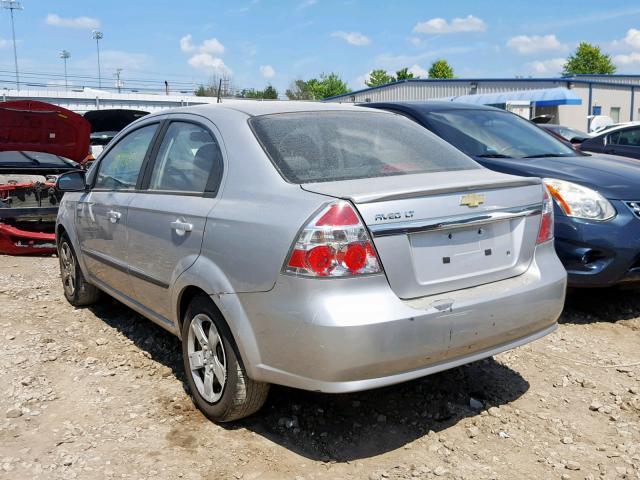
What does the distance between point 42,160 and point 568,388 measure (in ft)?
22.5

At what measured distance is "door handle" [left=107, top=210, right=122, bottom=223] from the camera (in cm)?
399

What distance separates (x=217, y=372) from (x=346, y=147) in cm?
134

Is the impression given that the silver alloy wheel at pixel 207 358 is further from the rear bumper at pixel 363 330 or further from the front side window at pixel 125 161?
the front side window at pixel 125 161

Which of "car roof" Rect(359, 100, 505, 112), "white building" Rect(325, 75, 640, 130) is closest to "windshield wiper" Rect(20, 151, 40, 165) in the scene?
"car roof" Rect(359, 100, 505, 112)

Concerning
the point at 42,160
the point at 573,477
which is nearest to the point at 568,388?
the point at 573,477

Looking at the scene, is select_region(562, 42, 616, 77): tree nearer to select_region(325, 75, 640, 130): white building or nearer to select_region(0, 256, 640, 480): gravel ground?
select_region(325, 75, 640, 130): white building

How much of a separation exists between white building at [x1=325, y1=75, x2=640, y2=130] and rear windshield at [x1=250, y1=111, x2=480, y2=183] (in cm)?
3223

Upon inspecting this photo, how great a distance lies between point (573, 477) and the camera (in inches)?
108

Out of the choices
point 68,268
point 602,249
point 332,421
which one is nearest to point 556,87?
point 602,249

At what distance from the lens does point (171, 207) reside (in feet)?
11.2

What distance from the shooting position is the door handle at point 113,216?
13.1ft

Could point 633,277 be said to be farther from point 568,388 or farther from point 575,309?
point 568,388

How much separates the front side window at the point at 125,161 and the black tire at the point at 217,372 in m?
1.18

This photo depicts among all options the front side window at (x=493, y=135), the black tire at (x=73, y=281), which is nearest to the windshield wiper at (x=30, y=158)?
the black tire at (x=73, y=281)
